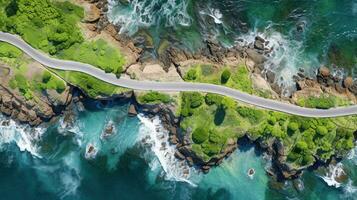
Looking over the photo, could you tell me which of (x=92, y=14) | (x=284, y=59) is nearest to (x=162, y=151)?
(x=92, y=14)

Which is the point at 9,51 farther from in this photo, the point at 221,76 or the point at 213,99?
the point at 221,76

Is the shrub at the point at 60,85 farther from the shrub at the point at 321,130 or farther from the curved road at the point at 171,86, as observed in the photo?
the shrub at the point at 321,130

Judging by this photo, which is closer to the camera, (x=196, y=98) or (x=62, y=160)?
(x=196, y=98)

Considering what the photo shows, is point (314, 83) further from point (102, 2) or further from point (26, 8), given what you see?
point (26, 8)

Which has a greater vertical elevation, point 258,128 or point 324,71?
point 324,71

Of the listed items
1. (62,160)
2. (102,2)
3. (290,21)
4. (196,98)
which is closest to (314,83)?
(290,21)

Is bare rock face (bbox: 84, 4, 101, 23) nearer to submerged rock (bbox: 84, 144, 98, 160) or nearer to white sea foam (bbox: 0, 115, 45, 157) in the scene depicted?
white sea foam (bbox: 0, 115, 45, 157)
